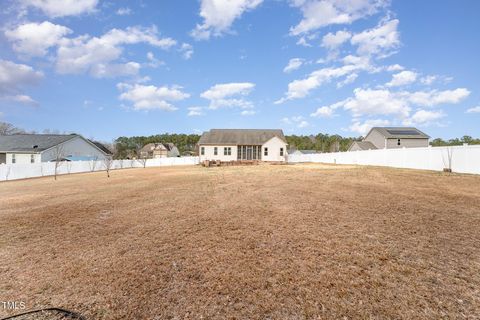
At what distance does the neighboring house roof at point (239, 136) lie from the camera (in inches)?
1578

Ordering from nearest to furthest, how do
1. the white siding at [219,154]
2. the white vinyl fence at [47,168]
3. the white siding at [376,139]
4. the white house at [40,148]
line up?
the white vinyl fence at [47,168] < the white house at [40,148] < the white siding at [219,154] < the white siding at [376,139]

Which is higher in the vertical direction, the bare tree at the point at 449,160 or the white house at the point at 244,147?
the white house at the point at 244,147

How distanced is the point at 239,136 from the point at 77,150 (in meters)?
24.0

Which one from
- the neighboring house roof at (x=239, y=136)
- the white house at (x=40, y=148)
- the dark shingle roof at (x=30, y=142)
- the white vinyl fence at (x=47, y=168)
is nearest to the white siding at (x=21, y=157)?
the white house at (x=40, y=148)

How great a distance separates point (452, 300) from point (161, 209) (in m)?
7.25

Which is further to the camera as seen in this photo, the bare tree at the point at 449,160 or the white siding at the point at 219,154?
the white siding at the point at 219,154

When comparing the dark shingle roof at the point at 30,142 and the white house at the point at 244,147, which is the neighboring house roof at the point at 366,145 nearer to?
the white house at the point at 244,147

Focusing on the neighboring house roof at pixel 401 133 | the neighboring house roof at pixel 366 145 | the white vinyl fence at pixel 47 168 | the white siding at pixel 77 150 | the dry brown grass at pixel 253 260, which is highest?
the neighboring house roof at pixel 401 133

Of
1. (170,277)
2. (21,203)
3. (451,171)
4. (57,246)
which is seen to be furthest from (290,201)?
(451,171)

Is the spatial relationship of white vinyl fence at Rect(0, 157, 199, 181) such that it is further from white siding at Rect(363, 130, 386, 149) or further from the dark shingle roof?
white siding at Rect(363, 130, 386, 149)

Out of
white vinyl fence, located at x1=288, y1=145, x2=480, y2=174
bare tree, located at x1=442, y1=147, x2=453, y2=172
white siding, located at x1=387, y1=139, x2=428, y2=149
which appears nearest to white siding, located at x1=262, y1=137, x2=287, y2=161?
white vinyl fence, located at x1=288, y1=145, x2=480, y2=174

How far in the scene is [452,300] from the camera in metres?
3.16

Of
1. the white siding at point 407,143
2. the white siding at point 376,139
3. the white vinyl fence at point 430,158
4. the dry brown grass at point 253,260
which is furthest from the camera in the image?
the white siding at point 376,139

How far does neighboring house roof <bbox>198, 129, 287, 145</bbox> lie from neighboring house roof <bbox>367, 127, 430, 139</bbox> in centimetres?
1864
